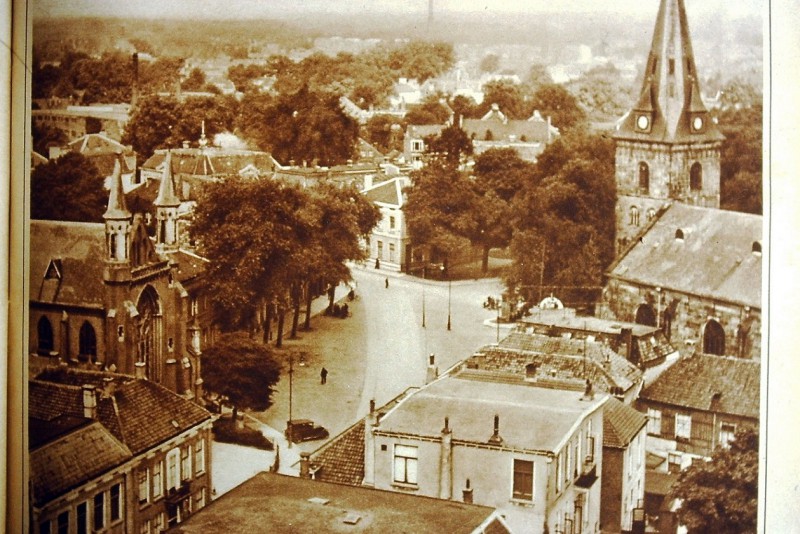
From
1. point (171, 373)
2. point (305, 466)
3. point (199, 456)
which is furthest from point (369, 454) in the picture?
point (171, 373)

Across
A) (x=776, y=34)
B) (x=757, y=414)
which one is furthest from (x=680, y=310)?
(x=776, y=34)

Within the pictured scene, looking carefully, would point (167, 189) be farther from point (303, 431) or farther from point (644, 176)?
point (644, 176)

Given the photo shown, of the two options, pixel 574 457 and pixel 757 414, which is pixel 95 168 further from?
pixel 757 414

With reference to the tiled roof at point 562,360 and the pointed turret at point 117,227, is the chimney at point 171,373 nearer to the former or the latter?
the pointed turret at point 117,227

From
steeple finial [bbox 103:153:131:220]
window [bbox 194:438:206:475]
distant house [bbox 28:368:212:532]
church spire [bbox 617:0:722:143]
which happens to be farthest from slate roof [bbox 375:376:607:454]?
steeple finial [bbox 103:153:131:220]

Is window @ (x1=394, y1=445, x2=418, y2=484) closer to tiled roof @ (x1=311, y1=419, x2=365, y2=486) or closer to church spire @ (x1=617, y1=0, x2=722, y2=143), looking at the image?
tiled roof @ (x1=311, y1=419, x2=365, y2=486)

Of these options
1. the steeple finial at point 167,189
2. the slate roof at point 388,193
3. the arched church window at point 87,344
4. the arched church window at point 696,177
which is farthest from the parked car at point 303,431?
the arched church window at point 696,177
